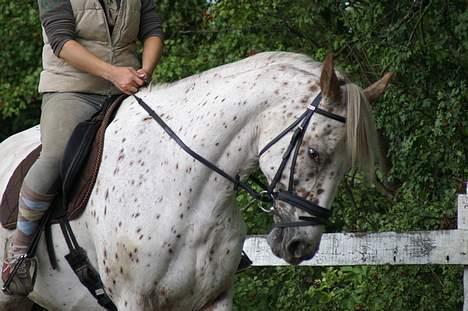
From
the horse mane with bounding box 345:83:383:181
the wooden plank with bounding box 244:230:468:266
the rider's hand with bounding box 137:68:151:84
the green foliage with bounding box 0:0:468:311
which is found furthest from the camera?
the green foliage with bounding box 0:0:468:311

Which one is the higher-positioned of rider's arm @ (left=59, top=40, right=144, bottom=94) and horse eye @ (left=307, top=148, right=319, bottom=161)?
rider's arm @ (left=59, top=40, right=144, bottom=94)

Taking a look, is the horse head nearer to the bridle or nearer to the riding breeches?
the bridle

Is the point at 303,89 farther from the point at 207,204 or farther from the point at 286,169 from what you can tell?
the point at 207,204

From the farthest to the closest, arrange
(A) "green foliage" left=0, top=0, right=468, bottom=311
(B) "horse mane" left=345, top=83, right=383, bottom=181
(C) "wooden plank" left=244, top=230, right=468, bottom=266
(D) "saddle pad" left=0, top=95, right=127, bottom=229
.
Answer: (A) "green foliage" left=0, top=0, right=468, bottom=311, (C) "wooden plank" left=244, top=230, right=468, bottom=266, (D) "saddle pad" left=0, top=95, right=127, bottom=229, (B) "horse mane" left=345, top=83, right=383, bottom=181

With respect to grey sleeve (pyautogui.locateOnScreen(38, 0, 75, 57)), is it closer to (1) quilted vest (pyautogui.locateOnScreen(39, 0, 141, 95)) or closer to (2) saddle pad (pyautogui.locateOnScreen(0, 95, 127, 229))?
(1) quilted vest (pyautogui.locateOnScreen(39, 0, 141, 95))

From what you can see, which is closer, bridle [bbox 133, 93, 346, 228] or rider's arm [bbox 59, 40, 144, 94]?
bridle [bbox 133, 93, 346, 228]

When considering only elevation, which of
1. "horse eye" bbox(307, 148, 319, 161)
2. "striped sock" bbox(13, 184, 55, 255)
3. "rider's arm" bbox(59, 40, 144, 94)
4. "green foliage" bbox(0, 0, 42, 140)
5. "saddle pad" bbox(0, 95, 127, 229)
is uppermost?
"rider's arm" bbox(59, 40, 144, 94)

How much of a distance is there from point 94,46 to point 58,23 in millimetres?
231

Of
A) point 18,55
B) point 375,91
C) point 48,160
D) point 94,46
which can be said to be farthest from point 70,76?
point 18,55

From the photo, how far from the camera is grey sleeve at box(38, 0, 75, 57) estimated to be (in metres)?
5.42

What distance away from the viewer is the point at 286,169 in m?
4.66

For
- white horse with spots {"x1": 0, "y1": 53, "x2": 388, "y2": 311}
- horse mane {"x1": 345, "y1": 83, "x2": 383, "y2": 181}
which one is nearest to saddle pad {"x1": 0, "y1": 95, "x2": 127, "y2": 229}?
white horse with spots {"x1": 0, "y1": 53, "x2": 388, "y2": 311}

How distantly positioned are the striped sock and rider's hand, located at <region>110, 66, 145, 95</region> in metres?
0.63

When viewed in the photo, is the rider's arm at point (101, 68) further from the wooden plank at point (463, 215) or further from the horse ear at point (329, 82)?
the wooden plank at point (463, 215)
